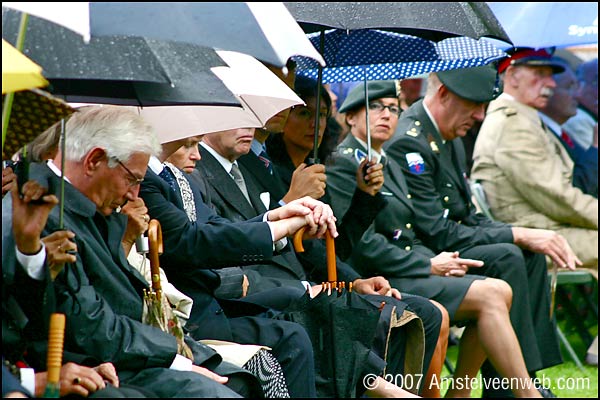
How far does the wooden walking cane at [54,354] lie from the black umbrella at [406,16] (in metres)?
2.07

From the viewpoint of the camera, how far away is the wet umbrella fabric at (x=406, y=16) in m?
5.20

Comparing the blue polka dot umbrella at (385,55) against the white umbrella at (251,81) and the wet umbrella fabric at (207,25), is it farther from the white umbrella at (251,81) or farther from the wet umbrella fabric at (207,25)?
the wet umbrella fabric at (207,25)

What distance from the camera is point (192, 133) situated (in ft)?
17.4

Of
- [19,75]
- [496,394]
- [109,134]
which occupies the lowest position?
[496,394]

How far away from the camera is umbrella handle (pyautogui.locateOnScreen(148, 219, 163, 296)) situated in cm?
447

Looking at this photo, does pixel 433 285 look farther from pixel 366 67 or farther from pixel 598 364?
pixel 598 364

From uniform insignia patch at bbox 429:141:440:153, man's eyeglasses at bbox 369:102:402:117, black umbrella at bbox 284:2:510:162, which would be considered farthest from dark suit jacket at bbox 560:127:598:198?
Result: black umbrella at bbox 284:2:510:162

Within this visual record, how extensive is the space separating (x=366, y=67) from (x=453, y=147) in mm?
1174

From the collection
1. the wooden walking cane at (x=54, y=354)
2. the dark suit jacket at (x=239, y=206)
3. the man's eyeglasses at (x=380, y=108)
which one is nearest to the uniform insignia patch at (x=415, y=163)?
the man's eyeglasses at (x=380, y=108)

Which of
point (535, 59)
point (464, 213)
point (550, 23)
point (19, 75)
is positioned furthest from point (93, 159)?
point (535, 59)

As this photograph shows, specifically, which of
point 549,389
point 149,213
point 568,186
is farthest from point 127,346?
point 568,186

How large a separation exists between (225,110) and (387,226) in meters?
1.80

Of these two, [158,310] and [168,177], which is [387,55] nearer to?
[168,177]

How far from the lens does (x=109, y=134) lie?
4332mm
